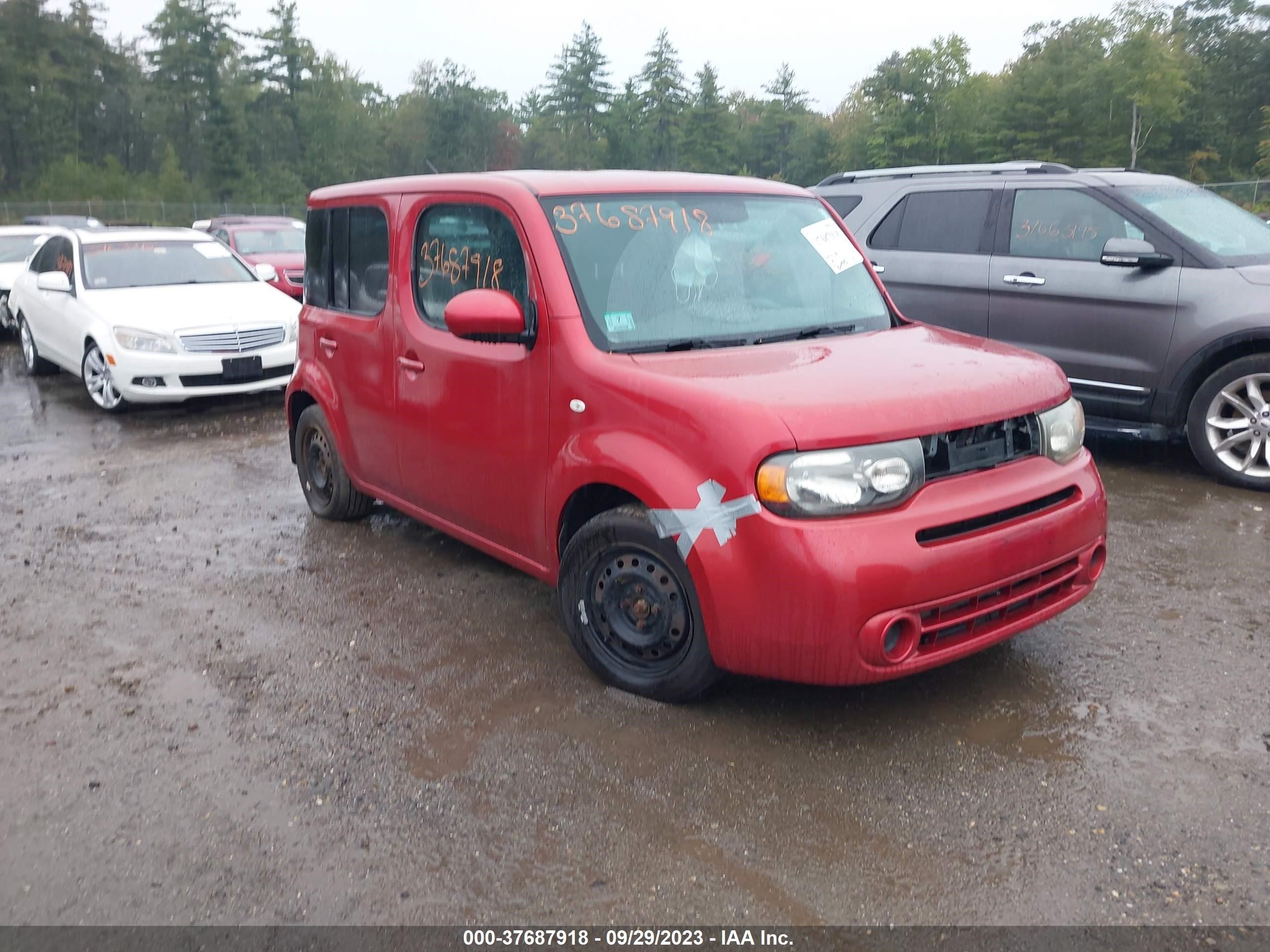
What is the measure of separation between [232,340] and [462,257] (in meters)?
5.51

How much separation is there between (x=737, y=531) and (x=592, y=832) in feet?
3.14

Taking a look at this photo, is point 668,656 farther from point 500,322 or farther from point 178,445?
point 178,445

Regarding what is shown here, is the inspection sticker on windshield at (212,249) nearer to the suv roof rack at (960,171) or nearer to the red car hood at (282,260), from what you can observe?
the red car hood at (282,260)

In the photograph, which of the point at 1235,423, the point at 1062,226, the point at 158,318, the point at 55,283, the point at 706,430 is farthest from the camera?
the point at 55,283

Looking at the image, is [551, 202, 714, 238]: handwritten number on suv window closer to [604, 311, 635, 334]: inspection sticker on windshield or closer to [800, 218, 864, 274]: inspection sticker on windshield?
[604, 311, 635, 334]: inspection sticker on windshield

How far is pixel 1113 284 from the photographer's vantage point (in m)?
6.49

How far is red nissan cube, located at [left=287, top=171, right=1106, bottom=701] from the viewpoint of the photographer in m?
3.10

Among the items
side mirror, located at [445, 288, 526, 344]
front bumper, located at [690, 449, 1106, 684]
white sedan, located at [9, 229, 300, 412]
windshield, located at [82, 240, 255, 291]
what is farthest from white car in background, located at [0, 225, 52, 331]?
front bumper, located at [690, 449, 1106, 684]

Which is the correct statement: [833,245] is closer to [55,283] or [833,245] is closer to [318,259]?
[318,259]

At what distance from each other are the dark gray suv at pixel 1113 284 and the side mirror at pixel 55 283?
730 cm

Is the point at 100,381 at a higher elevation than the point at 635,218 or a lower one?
lower

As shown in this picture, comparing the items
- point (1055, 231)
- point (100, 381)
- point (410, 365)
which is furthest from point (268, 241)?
point (410, 365)

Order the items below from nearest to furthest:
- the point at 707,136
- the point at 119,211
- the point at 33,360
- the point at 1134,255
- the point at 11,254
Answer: the point at 1134,255
the point at 33,360
the point at 11,254
the point at 119,211
the point at 707,136

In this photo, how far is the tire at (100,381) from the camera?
911 cm
